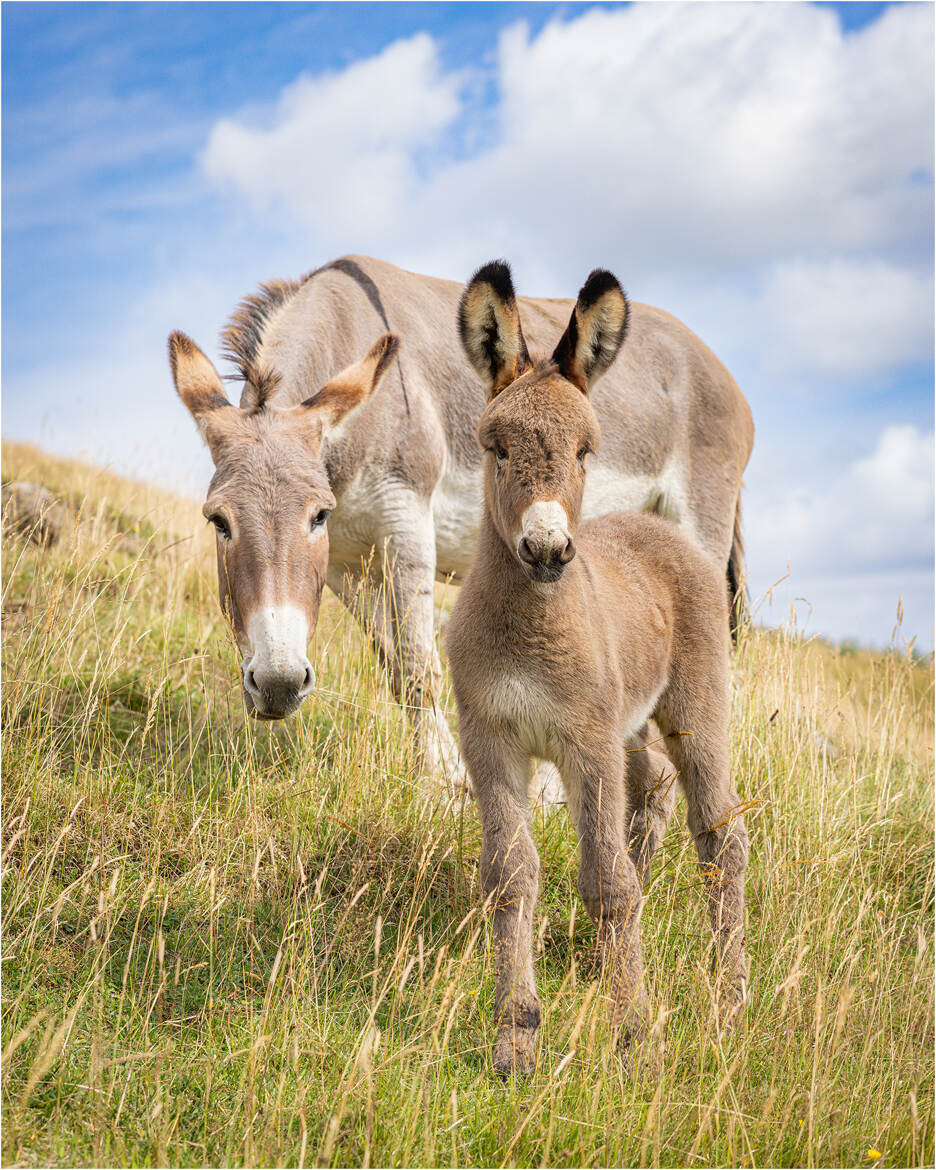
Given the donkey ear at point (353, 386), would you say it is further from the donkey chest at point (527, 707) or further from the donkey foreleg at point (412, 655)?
the donkey chest at point (527, 707)

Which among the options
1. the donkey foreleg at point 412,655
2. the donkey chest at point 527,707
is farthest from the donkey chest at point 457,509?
the donkey chest at point 527,707

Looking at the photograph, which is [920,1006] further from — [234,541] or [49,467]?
[49,467]

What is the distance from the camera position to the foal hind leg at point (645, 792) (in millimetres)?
4289

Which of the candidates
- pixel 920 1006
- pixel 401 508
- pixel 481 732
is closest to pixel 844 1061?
→ pixel 920 1006

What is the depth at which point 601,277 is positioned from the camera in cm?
353

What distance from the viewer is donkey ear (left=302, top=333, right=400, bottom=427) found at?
5.04 m

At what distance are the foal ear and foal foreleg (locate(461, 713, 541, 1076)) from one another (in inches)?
90.3

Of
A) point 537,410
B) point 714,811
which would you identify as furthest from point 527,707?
point 714,811

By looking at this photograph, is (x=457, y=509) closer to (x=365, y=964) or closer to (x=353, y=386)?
(x=353, y=386)

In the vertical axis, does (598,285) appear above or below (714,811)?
above

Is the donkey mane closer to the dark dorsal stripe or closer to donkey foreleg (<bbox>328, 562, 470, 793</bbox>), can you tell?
the dark dorsal stripe

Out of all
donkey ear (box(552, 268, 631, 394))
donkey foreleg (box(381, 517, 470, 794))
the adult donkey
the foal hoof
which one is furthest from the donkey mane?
the foal hoof

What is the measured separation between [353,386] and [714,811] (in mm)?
2894

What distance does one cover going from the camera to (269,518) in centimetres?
439
